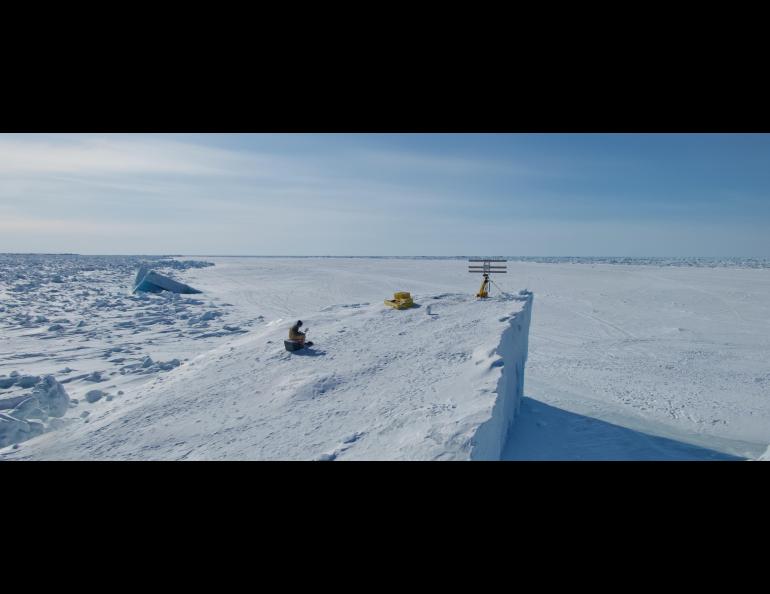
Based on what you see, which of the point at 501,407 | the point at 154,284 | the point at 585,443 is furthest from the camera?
the point at 154,284

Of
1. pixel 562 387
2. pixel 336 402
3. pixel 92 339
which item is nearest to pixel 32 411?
pixel 336 402

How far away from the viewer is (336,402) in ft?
13.3

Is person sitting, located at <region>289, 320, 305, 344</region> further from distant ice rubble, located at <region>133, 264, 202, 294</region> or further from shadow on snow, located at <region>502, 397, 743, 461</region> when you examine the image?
distant ice rubble, located at <region>133, 264, 202, 294</region>

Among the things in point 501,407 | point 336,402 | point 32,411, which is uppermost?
point 501,407

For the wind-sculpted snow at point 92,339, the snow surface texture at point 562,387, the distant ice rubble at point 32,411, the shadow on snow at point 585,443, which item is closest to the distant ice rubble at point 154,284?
the wind-sculpted snow at point 92,339

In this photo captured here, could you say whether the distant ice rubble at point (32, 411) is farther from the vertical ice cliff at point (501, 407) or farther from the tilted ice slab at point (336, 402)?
the vertical ice cliff at point (501, 407)

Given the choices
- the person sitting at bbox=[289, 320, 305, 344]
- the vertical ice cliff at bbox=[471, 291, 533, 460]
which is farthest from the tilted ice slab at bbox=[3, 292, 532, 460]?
the person sitting at bbox=[289, 320, 305, 344]

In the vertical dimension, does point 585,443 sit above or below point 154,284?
below

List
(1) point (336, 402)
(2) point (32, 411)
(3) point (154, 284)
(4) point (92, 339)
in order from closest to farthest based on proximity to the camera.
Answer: (1) point (336, 402) < (2) point (32, 411) < (4) point (92, 339) < (3) point (154, 284)

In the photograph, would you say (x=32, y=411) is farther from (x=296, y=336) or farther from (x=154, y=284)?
(x=154, y=284)

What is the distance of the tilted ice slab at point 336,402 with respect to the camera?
3.21 m
